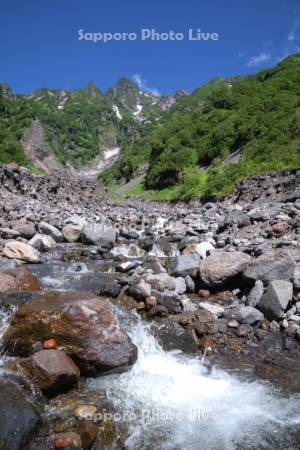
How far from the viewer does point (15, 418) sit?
4996 mm

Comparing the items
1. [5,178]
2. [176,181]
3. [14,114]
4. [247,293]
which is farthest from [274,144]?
[14,114]

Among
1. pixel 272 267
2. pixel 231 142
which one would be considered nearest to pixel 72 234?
pixel 272 267

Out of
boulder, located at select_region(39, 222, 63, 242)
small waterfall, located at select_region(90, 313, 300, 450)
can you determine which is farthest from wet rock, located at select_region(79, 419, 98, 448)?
boulder, located at select_region(39, 222, 63, 242)

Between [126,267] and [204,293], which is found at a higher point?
[126,267]

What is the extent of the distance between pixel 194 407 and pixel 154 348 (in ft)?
6.23

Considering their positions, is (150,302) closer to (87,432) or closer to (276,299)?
(276,299)

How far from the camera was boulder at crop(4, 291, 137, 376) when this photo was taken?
6.56m

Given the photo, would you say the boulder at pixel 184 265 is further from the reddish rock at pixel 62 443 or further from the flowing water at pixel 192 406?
the reddish rock at pixel 62 443

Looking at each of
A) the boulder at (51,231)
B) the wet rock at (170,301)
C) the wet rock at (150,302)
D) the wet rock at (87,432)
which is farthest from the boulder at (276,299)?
the boulder at (51,231)

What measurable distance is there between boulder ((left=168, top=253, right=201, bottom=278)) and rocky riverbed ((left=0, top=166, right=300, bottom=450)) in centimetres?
4

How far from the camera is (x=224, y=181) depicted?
3281cm

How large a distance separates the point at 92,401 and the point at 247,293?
5.35m

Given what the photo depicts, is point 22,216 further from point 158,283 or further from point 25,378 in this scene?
point 25,378

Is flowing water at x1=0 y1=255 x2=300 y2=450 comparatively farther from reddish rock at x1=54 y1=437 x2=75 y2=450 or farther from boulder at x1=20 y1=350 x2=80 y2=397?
reddish rock at x1=54 y1=437 x2=75 y2=450
